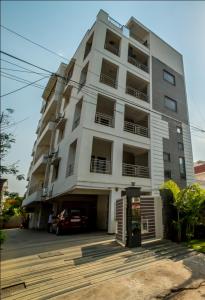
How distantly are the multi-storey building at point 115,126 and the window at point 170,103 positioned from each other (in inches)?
1.6

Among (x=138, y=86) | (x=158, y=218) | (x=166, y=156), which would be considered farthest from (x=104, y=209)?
(x=138, y=86)

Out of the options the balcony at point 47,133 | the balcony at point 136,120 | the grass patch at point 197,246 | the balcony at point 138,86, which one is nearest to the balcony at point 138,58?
the balcony at point 138,86

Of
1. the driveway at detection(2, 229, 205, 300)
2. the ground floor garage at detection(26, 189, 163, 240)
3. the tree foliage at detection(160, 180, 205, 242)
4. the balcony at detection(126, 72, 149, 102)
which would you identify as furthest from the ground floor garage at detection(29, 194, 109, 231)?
the balcony at detection(126, 72, 149, 102)

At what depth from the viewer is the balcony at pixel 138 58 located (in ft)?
60.8

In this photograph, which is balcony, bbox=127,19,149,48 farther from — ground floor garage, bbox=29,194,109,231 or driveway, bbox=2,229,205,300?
driveway, bbox=2,229,205,300

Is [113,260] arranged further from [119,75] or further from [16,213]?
[16,213]

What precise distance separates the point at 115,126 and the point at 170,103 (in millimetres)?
8356

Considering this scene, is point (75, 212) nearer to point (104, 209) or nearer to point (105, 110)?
point (104, 209)

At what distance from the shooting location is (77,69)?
18.3m

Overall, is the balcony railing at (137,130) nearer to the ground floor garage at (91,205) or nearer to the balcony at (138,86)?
the balcony at (138,86)

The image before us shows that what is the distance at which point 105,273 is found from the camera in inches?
204

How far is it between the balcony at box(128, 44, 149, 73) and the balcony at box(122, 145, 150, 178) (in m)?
8.45

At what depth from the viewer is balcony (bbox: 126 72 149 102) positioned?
17.7m

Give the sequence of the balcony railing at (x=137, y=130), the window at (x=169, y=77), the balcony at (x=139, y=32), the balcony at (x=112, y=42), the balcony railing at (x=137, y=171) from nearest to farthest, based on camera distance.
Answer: the balcony railing at (x=137, y=171)
the balcony railing at (x=137, y=130)
the balcony at (x=112, y=42)
the balcony at (x=139, y=32)
the window at (x=169, y=77)
